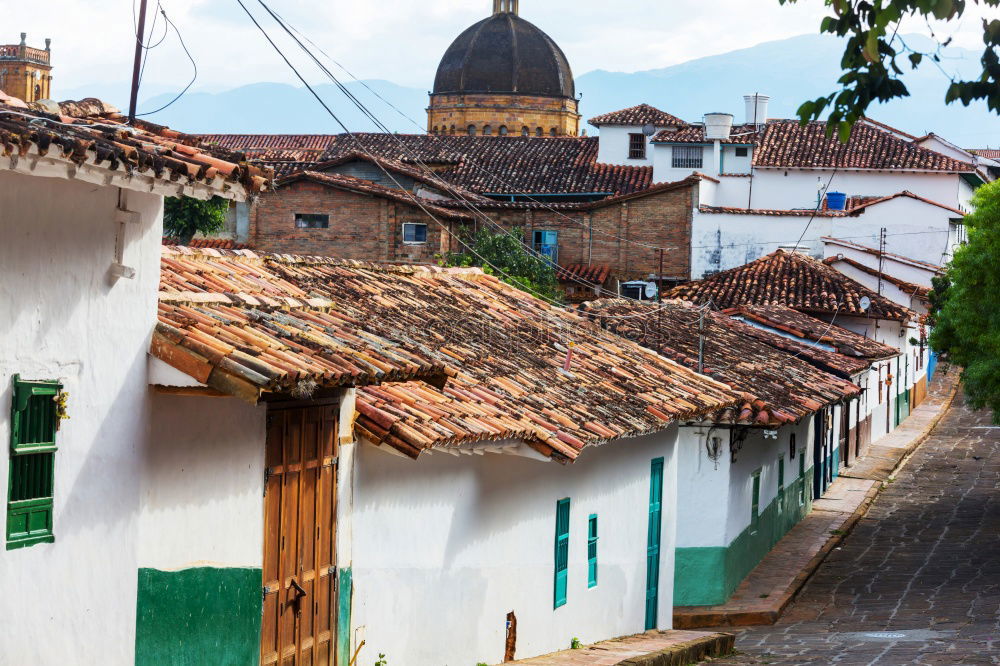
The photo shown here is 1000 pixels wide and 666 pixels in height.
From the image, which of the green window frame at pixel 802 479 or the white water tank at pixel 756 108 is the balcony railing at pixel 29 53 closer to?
the green window frame at pixel 802 479

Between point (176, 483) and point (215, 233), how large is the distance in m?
39.2

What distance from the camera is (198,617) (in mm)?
7203

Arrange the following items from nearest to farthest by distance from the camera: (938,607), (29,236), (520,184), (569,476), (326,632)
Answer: (29,236) < (326,632) < (569,476) < (938,607) < (520,184)

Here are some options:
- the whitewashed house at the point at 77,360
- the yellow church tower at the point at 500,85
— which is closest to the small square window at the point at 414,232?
the yellow church tower at the point at 500,85

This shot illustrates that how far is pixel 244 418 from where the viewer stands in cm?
759

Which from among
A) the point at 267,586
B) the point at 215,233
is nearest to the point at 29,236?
the point at 267,586

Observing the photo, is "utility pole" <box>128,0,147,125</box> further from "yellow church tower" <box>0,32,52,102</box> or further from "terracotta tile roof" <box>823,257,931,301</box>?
"terracotta tile roof" <box>823,257,931,301</box>

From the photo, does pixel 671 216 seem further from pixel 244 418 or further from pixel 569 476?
pixel 244 418

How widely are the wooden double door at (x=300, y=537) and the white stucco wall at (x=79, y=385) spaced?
127 cm

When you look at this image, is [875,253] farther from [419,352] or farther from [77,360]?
[77,360]

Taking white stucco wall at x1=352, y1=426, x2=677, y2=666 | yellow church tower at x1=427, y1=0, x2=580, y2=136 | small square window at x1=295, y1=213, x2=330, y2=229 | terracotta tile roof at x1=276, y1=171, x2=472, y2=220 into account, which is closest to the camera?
white stucco wall at x1=352, y1=426, x2=677, y2=666

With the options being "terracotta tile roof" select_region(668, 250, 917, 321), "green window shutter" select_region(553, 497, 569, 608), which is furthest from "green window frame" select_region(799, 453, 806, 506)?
"green window shutter" select_region(553, 497, 569, 608)

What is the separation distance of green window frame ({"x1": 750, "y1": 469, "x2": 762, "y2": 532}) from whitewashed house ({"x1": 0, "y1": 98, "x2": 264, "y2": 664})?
14.5 metres

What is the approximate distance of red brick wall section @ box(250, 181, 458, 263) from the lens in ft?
149
